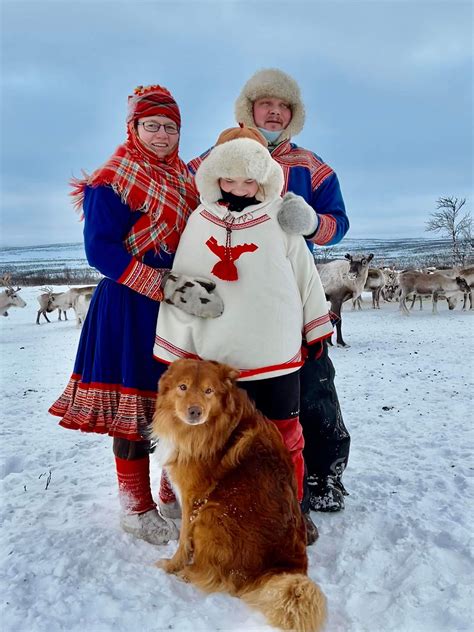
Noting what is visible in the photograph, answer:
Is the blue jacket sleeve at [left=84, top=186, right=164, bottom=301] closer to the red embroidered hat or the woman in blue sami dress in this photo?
the woman in blue sami dress

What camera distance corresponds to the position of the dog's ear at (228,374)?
2.33 meters

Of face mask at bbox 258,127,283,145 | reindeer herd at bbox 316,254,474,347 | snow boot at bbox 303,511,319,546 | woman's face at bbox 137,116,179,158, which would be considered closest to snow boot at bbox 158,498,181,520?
snow boot at bbox 303,511,319,546

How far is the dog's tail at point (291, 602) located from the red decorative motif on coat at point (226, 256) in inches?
56.5

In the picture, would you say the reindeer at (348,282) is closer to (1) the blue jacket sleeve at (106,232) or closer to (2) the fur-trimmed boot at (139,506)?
(2) the fur-trimmed boot at (139,506)

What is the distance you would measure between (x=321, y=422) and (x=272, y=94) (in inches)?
88.1

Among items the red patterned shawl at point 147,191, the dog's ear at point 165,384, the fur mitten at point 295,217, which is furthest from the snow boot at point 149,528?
the fur mitten at point 295,217

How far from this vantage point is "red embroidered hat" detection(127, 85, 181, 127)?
2.64 m

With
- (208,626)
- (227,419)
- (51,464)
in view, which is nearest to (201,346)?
(227,419)

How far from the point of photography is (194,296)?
2.41 m

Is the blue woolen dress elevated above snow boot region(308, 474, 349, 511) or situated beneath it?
elevated above

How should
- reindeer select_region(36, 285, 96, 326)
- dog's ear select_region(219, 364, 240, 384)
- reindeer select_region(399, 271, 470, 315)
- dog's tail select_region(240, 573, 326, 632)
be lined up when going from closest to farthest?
dog's tail select_region(240, 573, 326, 632)
dog's ear select_region(219, 364, 240, 384)
reindeer select_region(399, 271, 470, 315)
reindeer select_region(36, 285, 96, 326)

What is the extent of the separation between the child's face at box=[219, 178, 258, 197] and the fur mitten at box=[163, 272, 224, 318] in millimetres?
491

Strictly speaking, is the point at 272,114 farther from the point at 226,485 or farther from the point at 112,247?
the point at 226,485

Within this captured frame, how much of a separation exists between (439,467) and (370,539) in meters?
1.37
